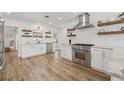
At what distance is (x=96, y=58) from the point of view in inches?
148

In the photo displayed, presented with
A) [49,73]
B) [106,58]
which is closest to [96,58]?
[106,58]

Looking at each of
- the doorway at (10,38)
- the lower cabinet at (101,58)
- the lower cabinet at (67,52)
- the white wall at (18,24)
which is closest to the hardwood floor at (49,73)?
the lower cabinet at (101,58)

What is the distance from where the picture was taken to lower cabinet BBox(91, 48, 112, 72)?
3.43 metres

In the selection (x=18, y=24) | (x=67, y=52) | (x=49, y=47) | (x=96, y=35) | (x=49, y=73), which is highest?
(x=18, y=24)

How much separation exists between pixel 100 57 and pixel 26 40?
208 inches

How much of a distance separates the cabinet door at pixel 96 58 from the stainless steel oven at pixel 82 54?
0.88 feet

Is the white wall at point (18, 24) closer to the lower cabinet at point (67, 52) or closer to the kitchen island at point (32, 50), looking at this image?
the kitchen island at point (32, 50)

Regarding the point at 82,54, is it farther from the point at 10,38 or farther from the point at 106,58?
the point at 10,38

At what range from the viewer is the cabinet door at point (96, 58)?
11.9 ft

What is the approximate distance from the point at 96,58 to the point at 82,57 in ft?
3.02

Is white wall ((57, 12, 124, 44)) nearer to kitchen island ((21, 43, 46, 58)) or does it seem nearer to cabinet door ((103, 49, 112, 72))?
cabinet door ((103, 49, 112, 72))

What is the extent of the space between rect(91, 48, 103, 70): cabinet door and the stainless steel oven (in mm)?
267

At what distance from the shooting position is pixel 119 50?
111 inches
